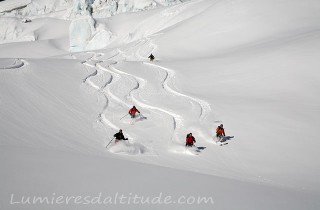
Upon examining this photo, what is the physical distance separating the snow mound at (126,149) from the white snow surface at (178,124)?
0.06 m

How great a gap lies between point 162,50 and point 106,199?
35.4 metres

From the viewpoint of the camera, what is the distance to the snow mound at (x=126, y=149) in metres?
12.8

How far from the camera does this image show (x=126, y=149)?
12984 millimetres

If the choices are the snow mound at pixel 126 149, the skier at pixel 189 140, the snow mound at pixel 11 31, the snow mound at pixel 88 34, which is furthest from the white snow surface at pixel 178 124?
the snow mound at pixel 11 31

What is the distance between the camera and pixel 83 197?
22.4ft

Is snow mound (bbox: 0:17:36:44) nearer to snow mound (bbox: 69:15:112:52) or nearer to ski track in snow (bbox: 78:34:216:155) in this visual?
snow mound (bbox: 69:15:112:52)

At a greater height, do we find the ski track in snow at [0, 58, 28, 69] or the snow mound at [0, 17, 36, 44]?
the snow mound at [0, 17, 36, 44]

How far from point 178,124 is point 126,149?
5199 mm

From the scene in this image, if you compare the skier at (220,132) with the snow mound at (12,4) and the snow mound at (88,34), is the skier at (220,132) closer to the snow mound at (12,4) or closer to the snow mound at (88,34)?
the snow mound at (88,34)

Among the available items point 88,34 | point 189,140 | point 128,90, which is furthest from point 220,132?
point 88,34

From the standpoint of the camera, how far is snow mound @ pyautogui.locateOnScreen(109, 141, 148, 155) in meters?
12.8

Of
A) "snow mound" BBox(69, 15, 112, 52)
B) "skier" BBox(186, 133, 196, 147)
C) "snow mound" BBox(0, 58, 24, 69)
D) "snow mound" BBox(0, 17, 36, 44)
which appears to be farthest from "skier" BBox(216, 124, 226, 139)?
"snow mound" BBox(0, 17, 36, 44)

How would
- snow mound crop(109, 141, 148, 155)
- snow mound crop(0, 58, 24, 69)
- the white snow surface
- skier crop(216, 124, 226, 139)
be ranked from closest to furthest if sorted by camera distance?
the white snow surface < snow mound crop(109, 141, 148, 155) < skier crop(216, 124, 226, 139) < snow mound crop(0, 58, 24, 69)

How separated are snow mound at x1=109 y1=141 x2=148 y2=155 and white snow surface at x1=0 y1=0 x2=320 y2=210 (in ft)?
0.19
